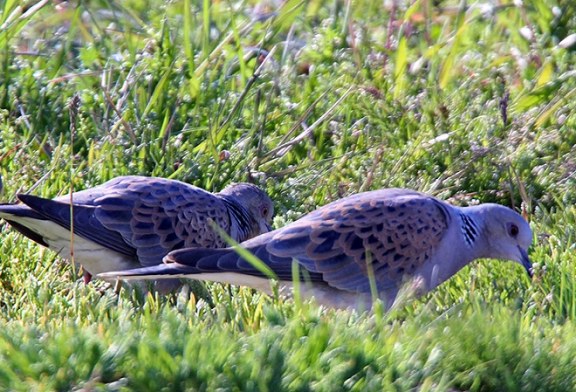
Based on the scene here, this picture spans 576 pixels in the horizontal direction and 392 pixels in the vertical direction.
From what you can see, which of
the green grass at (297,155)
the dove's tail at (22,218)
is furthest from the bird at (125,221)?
the green grass at (297,155)

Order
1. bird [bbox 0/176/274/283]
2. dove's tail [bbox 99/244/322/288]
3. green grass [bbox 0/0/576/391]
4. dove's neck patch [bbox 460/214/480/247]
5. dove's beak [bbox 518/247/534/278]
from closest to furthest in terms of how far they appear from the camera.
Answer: green grass [bbox 0/0/576/391] → dove's tail [bbox 99/244/322/288] → dove's beak [bbox 518/247/534/278] → bird [bbox 0/176/274/283] → dove's neck patch [bbox 460/214/480/247]

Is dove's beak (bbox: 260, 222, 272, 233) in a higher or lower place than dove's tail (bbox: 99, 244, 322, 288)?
lower

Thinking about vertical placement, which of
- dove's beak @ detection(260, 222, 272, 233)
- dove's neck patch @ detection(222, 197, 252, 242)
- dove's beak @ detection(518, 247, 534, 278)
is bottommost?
dove's beak @ detection(518, 247, 534, 278)

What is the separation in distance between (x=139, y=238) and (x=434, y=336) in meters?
2.01

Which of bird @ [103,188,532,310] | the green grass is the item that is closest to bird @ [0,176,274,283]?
the green grass

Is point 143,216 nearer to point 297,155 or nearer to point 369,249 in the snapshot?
point 369,249

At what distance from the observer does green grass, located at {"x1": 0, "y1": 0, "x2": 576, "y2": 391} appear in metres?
3.53

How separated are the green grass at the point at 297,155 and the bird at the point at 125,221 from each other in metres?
0.16

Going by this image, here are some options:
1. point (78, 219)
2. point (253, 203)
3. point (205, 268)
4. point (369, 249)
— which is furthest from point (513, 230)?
point (78, 219)

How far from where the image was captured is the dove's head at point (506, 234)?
5184mm

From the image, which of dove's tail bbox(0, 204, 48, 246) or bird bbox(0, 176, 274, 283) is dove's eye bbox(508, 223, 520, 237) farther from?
dove's tail bbox(0, 204, 48, 246)

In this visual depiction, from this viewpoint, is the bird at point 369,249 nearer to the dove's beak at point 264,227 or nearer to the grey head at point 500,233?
the grey head at point 500,233

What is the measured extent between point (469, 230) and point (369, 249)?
1.78 feet

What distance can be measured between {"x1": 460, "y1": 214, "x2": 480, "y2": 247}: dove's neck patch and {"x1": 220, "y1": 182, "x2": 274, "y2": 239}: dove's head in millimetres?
1055
